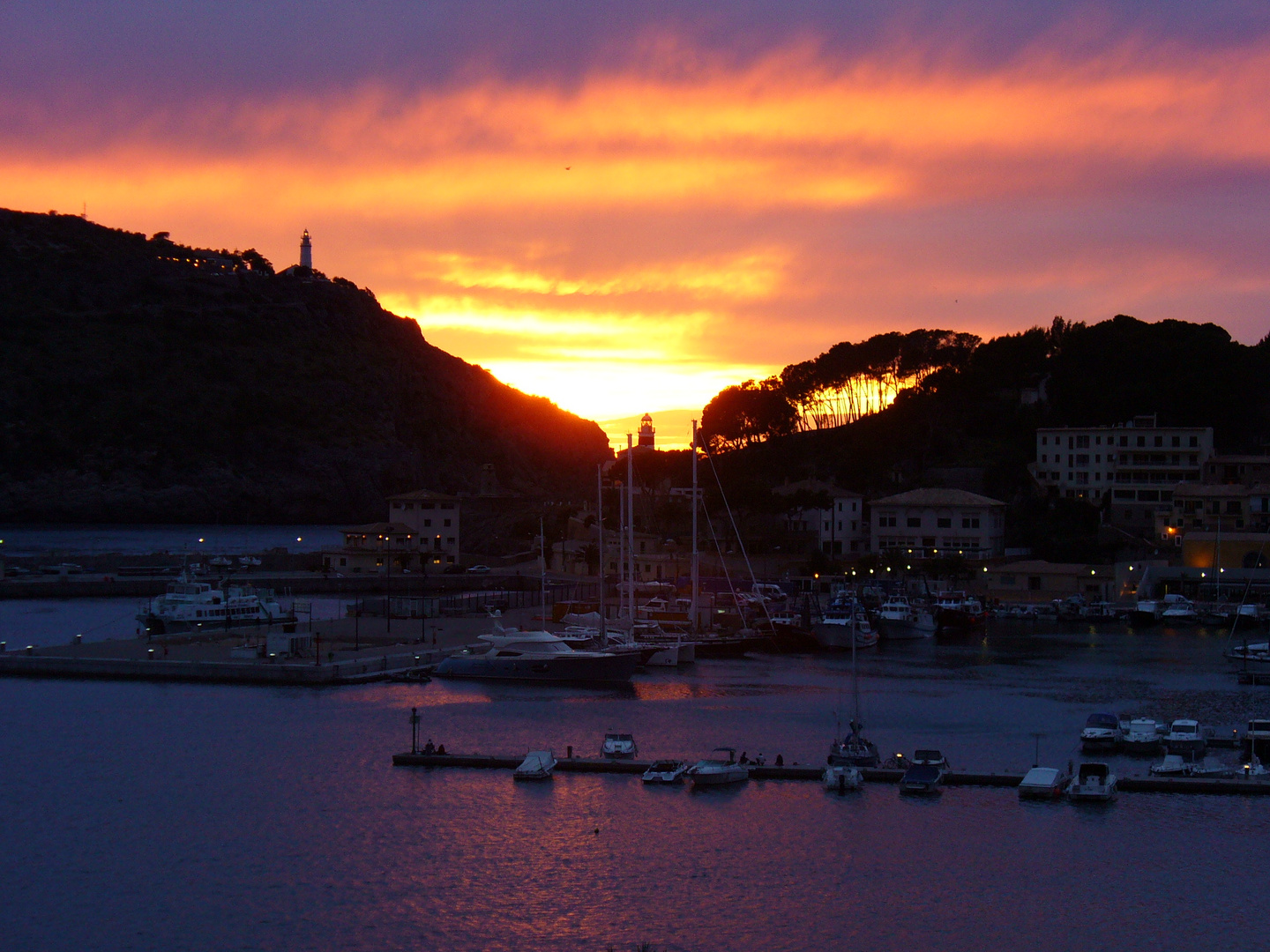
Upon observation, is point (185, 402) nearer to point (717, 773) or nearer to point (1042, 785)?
point (717, 773)

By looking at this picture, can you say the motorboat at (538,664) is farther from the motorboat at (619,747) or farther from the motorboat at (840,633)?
the motorboat at (619,747)

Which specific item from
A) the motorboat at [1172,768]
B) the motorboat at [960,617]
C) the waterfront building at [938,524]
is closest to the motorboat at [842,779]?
the motorboat at [1172,768]

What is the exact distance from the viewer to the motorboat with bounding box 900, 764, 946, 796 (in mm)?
27547

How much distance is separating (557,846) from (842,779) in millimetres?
6733

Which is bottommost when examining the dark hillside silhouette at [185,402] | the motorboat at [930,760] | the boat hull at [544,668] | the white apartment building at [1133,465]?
the motorboat at [930,760]

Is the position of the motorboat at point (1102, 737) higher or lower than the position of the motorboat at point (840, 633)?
lower

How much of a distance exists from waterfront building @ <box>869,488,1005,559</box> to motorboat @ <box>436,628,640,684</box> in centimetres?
3442

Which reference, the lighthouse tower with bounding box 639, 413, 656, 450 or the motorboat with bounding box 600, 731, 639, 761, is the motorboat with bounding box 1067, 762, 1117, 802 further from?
the lighthouse tower with bounding box 639, 413, 656, 450

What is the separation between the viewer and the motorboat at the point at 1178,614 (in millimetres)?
61906

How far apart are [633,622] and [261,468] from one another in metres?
122

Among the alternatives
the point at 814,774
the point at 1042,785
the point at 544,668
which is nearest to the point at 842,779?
the point at 814,774

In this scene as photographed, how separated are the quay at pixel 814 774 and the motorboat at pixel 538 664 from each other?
1230cm

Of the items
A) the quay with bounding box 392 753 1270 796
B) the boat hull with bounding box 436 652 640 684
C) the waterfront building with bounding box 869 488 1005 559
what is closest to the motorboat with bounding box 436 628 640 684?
the boat hull with bounding box 436 652 640 684

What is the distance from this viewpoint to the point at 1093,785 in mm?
27016
